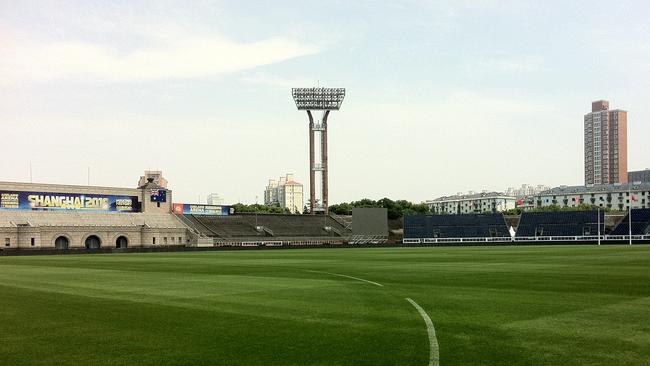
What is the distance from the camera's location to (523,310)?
15352 mm

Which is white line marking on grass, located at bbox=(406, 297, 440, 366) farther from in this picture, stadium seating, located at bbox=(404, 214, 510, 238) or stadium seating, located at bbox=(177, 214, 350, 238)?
stadium seating, located at bbox=(404, 214, 510, 238)

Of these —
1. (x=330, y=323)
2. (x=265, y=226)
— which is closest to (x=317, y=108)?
(x=265, y=226)

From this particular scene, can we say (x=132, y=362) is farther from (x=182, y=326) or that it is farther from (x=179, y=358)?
(x=182, y=326)

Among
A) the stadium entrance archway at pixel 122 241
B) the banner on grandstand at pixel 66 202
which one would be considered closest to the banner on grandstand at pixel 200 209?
the banner on grandstand at pixel 66 202

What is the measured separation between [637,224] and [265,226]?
73.8 m

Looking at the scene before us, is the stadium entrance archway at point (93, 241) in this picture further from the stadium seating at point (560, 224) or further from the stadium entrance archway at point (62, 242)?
the stadium seating at point (560, 224)

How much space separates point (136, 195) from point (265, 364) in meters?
119

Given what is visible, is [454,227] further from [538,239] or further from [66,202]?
[66,202]

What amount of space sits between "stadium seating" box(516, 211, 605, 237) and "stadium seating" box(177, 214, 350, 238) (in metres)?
41.2

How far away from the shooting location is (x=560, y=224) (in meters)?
116

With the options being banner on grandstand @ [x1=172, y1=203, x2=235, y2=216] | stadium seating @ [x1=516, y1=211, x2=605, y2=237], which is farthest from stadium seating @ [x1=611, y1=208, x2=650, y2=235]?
banner on grandstand @ [x1=172, y1=203, x2=235, y2=216]

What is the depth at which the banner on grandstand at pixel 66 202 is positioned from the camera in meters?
104

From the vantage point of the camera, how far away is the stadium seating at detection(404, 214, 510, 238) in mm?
122750

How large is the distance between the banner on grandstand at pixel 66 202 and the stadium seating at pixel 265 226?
12.9 meters
